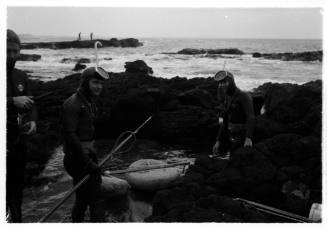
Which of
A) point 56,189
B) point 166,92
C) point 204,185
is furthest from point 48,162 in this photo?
point 166,92

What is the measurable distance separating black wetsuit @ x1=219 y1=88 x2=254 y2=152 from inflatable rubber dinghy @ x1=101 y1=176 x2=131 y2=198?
1.60 m

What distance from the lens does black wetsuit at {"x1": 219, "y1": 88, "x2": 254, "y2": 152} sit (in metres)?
4.74

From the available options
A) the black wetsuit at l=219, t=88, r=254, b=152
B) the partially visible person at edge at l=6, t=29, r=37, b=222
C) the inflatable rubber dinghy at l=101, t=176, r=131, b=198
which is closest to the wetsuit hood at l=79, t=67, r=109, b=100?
the partially visible person at edge at l=6, t=29, r=37, b=222

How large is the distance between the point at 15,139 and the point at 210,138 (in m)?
7.04

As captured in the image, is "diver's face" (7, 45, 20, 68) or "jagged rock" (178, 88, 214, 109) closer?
"diver's face" (7, 45, 20, 68)

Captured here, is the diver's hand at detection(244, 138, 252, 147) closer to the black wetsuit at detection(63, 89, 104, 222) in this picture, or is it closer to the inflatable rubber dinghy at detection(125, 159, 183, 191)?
the inflatable rubber dinghy at detection(125, 159, 183, 191)

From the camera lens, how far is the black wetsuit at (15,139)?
140 inches

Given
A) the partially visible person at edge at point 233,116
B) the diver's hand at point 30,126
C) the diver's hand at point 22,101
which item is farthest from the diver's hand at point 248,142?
the diver's hand at point 22,101

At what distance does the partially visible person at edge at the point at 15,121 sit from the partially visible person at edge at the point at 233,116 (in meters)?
2.35

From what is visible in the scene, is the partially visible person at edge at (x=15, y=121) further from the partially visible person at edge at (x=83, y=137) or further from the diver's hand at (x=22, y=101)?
the partially visible person at edge at (x=83, y=137)

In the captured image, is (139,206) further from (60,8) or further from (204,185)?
(60,8)

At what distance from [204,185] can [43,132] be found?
18.5 ft

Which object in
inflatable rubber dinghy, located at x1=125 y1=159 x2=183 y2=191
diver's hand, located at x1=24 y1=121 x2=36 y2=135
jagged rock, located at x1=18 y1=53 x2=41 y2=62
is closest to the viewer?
diver's hand, located at x1=24 y1=121 x2=36 y2=135

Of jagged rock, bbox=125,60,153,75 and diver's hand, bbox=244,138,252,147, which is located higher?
jagged rock, bbox=125,60,153,75
